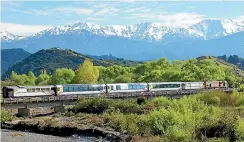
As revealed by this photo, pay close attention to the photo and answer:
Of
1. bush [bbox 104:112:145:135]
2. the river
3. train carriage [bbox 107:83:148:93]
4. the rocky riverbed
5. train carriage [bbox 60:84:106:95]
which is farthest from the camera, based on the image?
train carriage [bbox 107:83:148:93]

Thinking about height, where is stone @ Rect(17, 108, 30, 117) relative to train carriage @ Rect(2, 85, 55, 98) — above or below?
below

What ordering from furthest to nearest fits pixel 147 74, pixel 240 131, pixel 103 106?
pixel 147 74 < pixel 103 106 < pixel 240 131

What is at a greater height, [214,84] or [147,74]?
[147,74]

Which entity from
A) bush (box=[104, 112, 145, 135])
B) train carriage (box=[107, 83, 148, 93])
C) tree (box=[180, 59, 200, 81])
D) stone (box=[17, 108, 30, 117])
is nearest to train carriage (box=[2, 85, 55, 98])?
stone (box=[17, 108, 30, 117])

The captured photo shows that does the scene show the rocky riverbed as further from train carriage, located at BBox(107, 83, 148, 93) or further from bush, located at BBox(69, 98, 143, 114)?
train carriage, located at BBox(107, 83, 148, 93)

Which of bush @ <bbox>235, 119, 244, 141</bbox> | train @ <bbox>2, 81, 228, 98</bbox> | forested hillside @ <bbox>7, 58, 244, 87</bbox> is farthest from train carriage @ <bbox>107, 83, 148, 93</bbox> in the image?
bush @ <bbox>235, 119, 244, 141</bbox>

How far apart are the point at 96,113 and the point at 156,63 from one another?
84164mm

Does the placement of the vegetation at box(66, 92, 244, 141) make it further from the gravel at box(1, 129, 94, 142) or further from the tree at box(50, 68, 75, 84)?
the tree at box(50, 68, 75, 84)

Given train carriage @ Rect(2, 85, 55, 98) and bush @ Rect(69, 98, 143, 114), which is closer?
bush @ Rect(69, 98, 143, 114)

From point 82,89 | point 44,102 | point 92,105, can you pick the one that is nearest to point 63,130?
point 92,105

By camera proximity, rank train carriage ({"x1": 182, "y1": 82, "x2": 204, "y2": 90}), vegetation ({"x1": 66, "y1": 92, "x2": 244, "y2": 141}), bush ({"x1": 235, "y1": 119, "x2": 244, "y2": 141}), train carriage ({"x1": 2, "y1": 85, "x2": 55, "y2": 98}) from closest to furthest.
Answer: bush ({"x1": 235, "y1": 119, "x2": 244, "y2": 141}) → vegetation ({"x1": 66, "y1": 92, "x2": 244, "y2": 141}) → train carriage ({"x1": 2, "y1": 85, "x2": 55, "y2": 98}) → train carriage ({"x1": 182, "y1": 82, "x2": 204, "y2": 90})

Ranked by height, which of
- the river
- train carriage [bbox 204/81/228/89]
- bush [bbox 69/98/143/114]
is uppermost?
train carriage [bbox 204/81/228/89]

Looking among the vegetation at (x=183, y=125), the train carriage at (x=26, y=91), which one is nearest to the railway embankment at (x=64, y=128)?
the vegetation at (x=183, y=125)

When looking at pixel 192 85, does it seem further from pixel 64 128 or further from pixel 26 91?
pixel 64 128
